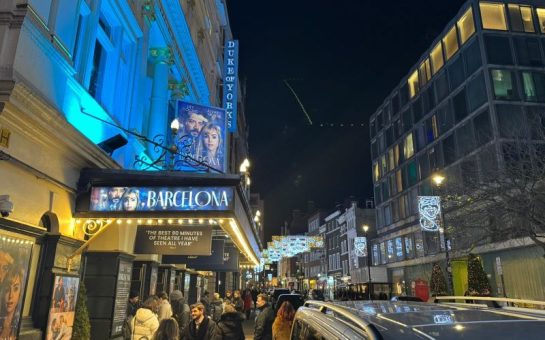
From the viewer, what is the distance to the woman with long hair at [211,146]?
1516 cm

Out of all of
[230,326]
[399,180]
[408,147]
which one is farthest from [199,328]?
[399,180]

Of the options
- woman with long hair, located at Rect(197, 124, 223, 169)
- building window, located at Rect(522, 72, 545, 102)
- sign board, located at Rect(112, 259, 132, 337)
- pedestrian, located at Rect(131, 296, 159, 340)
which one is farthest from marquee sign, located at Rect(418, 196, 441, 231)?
pedestrian, located at Rect(131, 296, 159, 340)

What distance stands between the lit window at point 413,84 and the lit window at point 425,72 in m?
1.52

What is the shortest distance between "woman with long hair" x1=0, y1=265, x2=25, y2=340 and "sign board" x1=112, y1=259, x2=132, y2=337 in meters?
3.69

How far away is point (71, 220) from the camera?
861 cm

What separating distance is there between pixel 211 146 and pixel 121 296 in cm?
638

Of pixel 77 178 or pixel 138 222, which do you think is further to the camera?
pixel 138 222

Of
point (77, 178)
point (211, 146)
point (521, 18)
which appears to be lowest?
point (77, 178)

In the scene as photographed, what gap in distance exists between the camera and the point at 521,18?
39.4 meters

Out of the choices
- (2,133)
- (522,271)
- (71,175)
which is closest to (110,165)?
(71,175)

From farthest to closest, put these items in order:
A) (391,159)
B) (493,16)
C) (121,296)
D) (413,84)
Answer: (391,159) < (413,84) < (493,16) < (121,296)

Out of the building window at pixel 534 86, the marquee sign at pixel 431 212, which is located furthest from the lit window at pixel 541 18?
the marquee sign at pixel 431 212

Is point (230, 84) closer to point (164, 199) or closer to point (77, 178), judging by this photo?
point (77, 178)

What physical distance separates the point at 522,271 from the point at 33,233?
30803 mm
